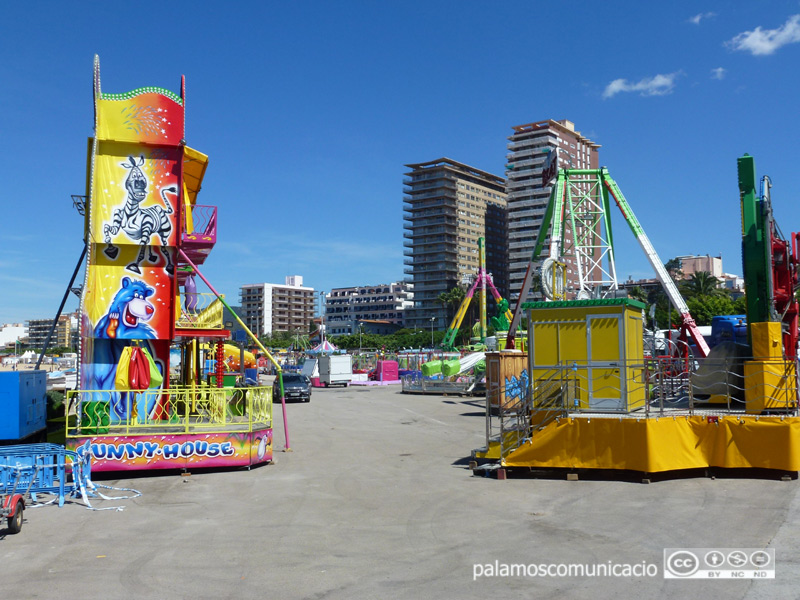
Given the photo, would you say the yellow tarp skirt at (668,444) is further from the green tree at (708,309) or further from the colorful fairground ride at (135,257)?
the green tree at (708,309)

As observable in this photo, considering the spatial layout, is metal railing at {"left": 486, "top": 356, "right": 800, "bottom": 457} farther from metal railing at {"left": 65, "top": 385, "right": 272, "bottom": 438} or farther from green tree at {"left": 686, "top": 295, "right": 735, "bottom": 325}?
green tree at {"left": 686, "top": 295, "right": 735, "bottom": 325}

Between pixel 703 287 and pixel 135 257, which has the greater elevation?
pixel 703 287

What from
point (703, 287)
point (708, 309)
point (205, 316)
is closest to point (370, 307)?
point (703, 287)

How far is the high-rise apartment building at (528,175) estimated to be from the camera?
5517 inches

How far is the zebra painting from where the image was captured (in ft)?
57.0

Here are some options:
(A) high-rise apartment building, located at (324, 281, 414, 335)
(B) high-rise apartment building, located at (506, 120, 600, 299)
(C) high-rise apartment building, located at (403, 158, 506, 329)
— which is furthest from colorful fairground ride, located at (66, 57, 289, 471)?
(A) high-rise apartment building, located at (324, 281, 414, 335)

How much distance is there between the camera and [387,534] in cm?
956

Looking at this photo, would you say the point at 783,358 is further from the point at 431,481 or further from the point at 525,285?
the point at 525,285

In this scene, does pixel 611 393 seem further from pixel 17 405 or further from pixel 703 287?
pixel 703 287

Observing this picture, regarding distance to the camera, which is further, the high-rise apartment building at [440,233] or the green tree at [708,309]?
the high-rise apartment building at [440,233]

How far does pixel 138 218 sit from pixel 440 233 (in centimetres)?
14024

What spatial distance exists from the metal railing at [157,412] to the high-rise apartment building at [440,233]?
137m

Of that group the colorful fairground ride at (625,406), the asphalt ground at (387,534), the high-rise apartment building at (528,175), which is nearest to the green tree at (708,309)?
the colorful fairground ride at (625,406)

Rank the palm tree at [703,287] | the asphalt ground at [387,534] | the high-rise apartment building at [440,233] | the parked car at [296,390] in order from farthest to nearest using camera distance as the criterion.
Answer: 1. the high-rise apartment building at [440,233]
2. the palm tree at [703,287]
3. the parked car at [296,390]
4. the asphalt ground at [387,534]
